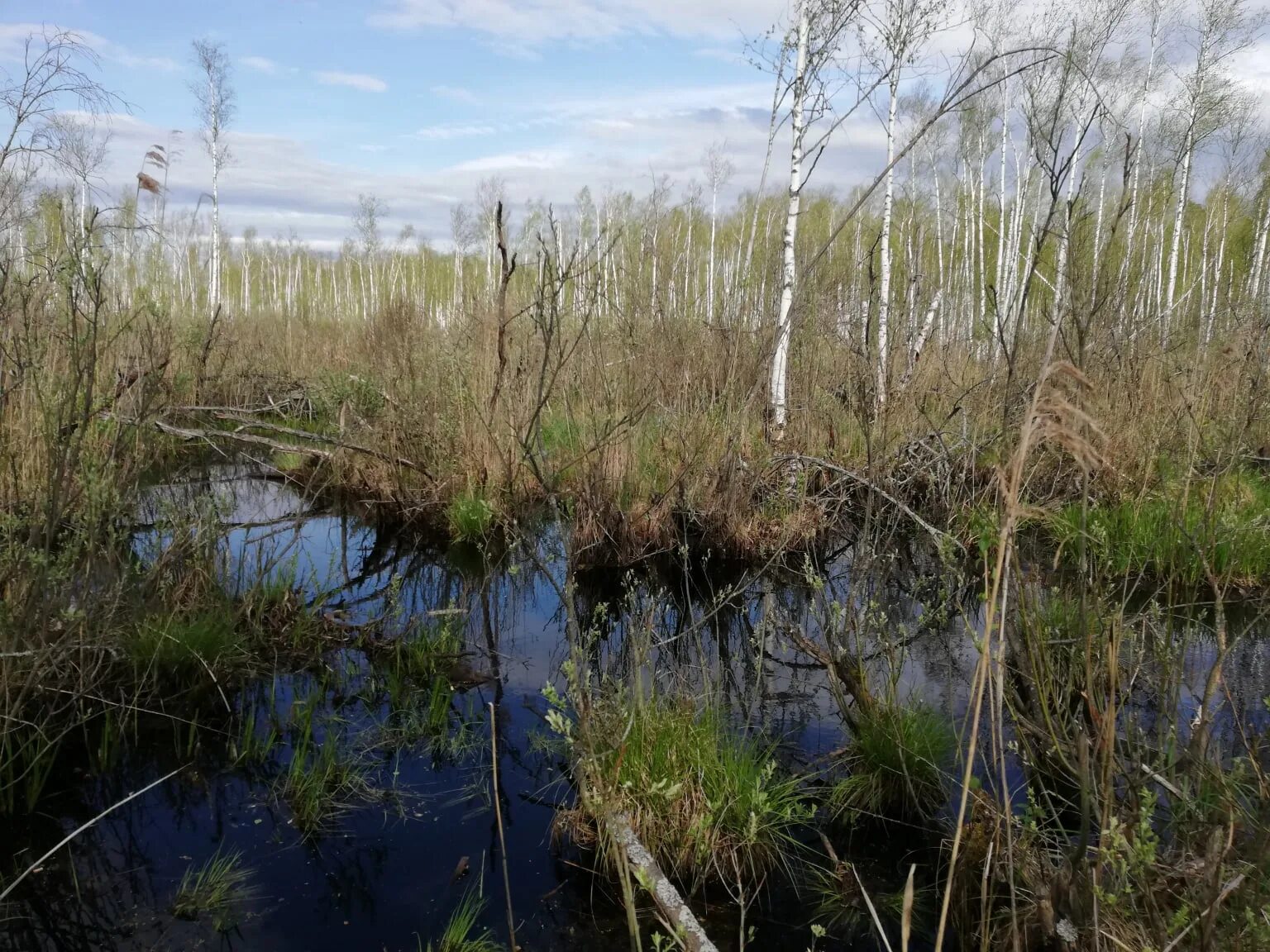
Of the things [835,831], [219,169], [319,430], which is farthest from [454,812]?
[219,169]

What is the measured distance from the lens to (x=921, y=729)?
288 cm

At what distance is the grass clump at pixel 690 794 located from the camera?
2461mm

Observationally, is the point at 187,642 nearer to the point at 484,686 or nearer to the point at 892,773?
the point at 484,686

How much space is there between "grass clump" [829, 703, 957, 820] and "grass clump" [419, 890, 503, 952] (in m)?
1.23

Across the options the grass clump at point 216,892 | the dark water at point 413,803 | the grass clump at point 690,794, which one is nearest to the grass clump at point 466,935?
the dark water at point 413,803

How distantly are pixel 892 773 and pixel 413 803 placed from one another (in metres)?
1.70

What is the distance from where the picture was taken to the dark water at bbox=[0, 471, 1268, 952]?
89.7 inches

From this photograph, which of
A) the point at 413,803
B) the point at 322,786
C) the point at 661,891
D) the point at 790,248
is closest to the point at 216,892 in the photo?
the point at 322,786

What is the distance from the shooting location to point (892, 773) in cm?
282

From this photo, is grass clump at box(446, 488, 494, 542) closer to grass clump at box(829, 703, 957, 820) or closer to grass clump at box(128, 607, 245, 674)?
grass clump at box(128, 607, 245, 674)

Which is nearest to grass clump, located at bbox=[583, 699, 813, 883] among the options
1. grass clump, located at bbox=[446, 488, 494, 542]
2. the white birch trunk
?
grass clump, located at bbox=[446, 488, 494, 542]

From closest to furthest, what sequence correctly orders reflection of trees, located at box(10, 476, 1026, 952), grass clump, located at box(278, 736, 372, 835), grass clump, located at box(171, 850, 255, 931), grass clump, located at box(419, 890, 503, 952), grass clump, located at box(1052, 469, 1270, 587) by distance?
grass clump, located at box(419, 890, 503, 952) → grass clump, located at box(171, 850, 255, 931) → reflection of trees, located at box(10, 476, 1026, 952) → grass clump, located at box(278, 736, 372, 835) → grass clump, located at box(1052, 469, 1270, 587)

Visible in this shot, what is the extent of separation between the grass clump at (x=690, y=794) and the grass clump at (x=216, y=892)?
1.03m

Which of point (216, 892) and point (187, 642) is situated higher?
point (187, 642)
